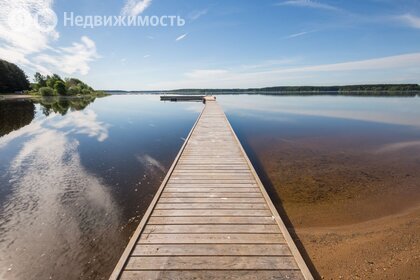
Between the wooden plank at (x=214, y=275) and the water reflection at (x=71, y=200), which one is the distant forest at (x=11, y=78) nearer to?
the water reflection at (x=71, y=200)

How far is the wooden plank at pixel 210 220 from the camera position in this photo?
453 cm

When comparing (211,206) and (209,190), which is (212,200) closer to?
(211,206)

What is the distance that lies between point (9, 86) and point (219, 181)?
278 ft

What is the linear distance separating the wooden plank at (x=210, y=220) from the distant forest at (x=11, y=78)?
3193 inches

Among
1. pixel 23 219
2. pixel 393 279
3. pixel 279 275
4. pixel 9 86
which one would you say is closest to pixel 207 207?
pixel 279 275

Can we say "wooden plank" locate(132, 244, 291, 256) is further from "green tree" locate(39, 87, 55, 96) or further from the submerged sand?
"green tree" locate(39, 87, 55, 96)

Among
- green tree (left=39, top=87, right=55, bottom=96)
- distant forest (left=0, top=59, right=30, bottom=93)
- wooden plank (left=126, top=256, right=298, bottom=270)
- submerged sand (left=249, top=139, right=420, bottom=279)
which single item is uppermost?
distant forest (left=0, top=59, right=30, bottom=93)

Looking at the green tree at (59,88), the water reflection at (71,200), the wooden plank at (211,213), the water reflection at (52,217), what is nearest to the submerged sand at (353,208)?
the wooden plank at (211,213)

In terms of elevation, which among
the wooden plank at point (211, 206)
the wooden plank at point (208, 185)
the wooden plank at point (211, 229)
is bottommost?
the wooden plank at point (211, 229)

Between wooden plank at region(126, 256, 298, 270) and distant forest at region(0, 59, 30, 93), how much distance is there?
81942 mm

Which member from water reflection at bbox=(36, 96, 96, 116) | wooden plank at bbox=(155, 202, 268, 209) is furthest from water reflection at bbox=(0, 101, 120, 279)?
water reflection at bbox=(36, 96, 96, 116)

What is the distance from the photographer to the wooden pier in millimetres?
3379

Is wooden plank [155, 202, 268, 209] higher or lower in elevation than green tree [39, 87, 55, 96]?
lower

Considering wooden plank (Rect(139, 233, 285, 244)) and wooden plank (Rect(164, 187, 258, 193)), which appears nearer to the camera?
wooden plank (Rect(139, 233, 285, 244))
